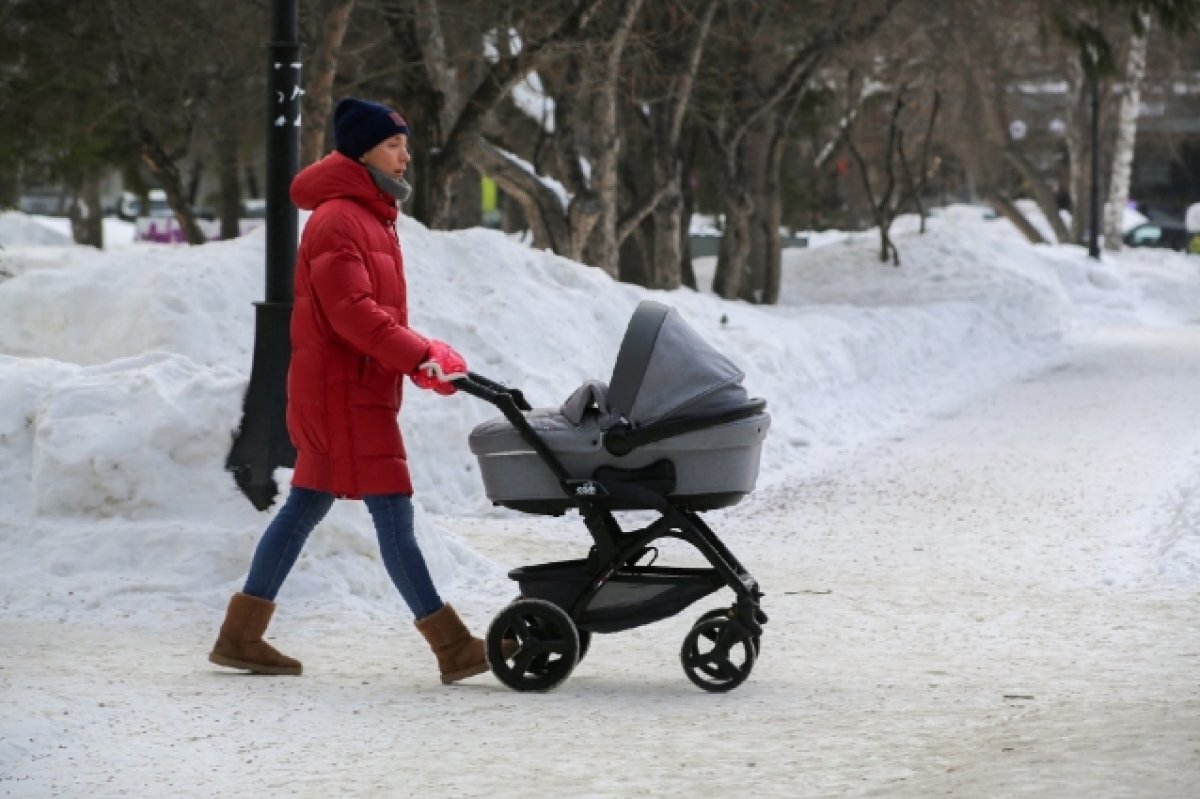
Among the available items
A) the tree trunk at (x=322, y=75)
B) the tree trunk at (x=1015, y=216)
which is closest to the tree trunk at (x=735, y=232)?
the tree trunk at (x=322, y=75)

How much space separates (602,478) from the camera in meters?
6.54

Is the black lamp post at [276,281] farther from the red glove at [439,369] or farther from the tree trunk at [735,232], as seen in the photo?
the tree trunk at [735,232]

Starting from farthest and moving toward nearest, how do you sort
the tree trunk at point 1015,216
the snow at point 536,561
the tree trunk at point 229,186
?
1. the tree trunk at point 1015,216
2. the tree trunk at point 229,186
3. the snow at point 536,561

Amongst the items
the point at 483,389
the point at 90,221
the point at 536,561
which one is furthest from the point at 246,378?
the point at 90,221

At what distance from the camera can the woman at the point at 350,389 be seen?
6.57m

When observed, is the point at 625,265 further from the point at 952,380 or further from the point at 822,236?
the point at 822,236

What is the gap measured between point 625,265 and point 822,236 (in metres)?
27.0

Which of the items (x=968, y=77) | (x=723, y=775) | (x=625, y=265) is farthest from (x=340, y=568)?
(x=968, y=77)

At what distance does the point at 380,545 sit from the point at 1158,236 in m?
58.8

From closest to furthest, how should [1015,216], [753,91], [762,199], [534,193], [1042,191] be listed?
[534,193], [753,91], [762,199], [1042,191], [1015,216]

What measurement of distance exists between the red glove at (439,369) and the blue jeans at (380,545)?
0.46 m

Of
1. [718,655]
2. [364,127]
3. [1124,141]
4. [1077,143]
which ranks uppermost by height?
[364,127]

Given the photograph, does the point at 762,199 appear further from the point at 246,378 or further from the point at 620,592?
the point at 620,592

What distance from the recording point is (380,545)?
6.72m
